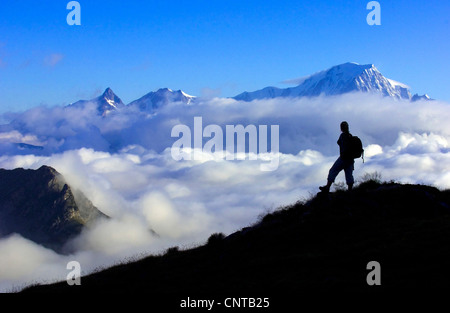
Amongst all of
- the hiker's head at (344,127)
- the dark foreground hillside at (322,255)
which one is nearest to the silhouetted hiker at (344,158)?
the hiker's head at (344,127)

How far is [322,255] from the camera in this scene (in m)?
13.4

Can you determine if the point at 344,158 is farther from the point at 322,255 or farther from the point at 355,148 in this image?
the point at 322,255

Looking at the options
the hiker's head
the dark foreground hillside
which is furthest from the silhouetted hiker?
the dark foreground hillside

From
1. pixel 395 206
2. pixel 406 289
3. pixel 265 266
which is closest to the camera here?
pixel 406 289

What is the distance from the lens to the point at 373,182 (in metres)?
22.0

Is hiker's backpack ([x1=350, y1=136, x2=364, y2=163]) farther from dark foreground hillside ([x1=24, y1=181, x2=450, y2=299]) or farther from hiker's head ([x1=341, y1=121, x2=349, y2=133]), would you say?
dark foreground hillside ([x1=24, y1=181, x2=450, y2=299])

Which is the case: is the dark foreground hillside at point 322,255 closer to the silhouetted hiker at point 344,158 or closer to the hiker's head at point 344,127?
the silhouetted hiker at point 344,158

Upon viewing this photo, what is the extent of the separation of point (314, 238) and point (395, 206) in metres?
4.92

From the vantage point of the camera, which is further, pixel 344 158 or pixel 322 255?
pixel 344 158

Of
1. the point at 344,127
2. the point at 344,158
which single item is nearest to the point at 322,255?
the point at 344,158

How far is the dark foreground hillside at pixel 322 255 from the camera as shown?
36.1 feet
